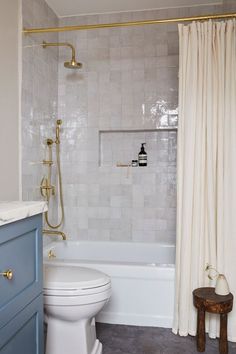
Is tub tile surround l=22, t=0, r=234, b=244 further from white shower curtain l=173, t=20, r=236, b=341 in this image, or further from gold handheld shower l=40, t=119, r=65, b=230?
white shower curtain l=173, t=20, r=236, b=341

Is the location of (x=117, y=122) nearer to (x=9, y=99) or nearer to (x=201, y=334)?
(x=9, y=99)

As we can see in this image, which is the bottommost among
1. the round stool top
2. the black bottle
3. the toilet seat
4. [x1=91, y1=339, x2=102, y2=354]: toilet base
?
[x1=91, y1=339, x2=102, y2=354]: toilet base

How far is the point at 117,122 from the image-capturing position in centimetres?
325

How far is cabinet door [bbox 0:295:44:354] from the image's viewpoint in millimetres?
1204

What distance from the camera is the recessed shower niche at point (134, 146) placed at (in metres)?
3.20

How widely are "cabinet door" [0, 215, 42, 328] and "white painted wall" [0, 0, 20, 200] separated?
90 centimetres

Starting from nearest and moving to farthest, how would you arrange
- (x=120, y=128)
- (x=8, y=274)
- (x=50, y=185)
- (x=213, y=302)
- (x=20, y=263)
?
(x=8, y=274)
(x=20, y=263)
(x=213, y=302)
(x=50, y=185)
(x=120, y=128)

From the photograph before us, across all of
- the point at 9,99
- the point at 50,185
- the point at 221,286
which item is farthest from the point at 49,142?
the point at 221,286

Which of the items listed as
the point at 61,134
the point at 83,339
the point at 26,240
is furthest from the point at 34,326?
the point at 61,134

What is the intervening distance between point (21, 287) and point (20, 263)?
96 mm

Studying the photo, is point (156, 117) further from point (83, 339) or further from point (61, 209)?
point (83, 339)

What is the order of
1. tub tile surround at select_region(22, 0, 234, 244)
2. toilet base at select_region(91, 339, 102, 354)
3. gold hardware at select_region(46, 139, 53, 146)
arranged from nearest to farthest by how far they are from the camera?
1. toilet base at select_region(91, 339, 102, 354)
2. gold hardware at select_region(46, 139, 53, 146)
3. tub tile surround at select_region(22, 0, 234, 244)

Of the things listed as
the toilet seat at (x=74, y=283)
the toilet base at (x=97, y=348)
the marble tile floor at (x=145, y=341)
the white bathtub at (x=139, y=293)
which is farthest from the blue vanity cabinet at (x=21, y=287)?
the white bathtub at (x=139, y=293)

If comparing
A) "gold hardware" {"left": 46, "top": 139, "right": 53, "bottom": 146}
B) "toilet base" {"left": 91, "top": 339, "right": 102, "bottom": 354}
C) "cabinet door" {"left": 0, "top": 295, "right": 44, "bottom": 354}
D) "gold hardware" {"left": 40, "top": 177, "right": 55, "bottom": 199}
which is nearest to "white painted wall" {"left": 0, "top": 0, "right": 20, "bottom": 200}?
"gold hardware" {"left": 40, "top": 177, "right": 55, "bottom": 199}
